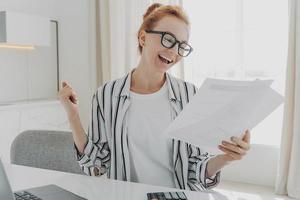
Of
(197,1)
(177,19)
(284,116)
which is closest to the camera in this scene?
(177,19)

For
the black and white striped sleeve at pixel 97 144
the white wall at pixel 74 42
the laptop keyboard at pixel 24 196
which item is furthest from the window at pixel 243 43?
the laptop keyboard at pixel 24 196

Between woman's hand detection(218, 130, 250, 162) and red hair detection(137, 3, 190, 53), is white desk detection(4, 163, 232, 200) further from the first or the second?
red hair detection(137, 3, 190, 53)

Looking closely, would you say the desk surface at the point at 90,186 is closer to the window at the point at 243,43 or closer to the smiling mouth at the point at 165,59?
the smiling mouth at the point at 165,59

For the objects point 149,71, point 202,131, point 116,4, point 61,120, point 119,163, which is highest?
point 116,4

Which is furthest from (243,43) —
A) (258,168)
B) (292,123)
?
(258,168)

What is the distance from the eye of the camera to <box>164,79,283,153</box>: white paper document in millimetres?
1069

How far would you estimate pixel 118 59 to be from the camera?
3.80m

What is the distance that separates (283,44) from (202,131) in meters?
2.36

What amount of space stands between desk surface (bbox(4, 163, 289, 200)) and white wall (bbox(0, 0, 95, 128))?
2743mm

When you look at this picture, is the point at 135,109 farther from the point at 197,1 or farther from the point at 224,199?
the point at 197,1

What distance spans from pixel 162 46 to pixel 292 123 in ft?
6.45

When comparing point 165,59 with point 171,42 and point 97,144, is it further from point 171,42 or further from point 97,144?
point 97,144

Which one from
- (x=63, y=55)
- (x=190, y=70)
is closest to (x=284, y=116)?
(x=190, y=70)

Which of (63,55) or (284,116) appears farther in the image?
(63,55)
